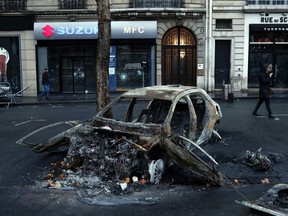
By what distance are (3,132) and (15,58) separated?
12.9 metres

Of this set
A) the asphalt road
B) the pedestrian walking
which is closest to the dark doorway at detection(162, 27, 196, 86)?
the pedestrian walking

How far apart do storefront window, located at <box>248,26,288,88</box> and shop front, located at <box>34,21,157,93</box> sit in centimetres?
585

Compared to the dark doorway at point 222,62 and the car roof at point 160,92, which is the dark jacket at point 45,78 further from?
the car roof at point 160,92

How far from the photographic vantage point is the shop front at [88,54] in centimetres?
2248

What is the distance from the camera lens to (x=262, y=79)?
44.5 ft

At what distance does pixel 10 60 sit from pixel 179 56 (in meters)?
10.1

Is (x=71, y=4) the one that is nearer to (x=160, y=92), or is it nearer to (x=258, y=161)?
(x=160, y=92)

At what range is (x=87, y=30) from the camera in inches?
886

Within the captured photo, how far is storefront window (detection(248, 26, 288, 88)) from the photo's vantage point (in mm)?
23062

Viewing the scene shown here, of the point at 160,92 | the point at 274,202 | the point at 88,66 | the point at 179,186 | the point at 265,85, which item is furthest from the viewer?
the point at 88,66

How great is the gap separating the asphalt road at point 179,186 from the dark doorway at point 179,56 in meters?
11.4

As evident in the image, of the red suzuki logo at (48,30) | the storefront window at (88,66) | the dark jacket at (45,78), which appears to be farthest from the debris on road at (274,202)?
the red suzuki logo at (48,30)

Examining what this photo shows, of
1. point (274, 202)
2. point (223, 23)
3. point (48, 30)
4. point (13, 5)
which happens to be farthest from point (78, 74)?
point (274, 202)

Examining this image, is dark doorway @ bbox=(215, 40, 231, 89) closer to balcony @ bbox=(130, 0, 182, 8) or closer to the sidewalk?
the sidewalk
